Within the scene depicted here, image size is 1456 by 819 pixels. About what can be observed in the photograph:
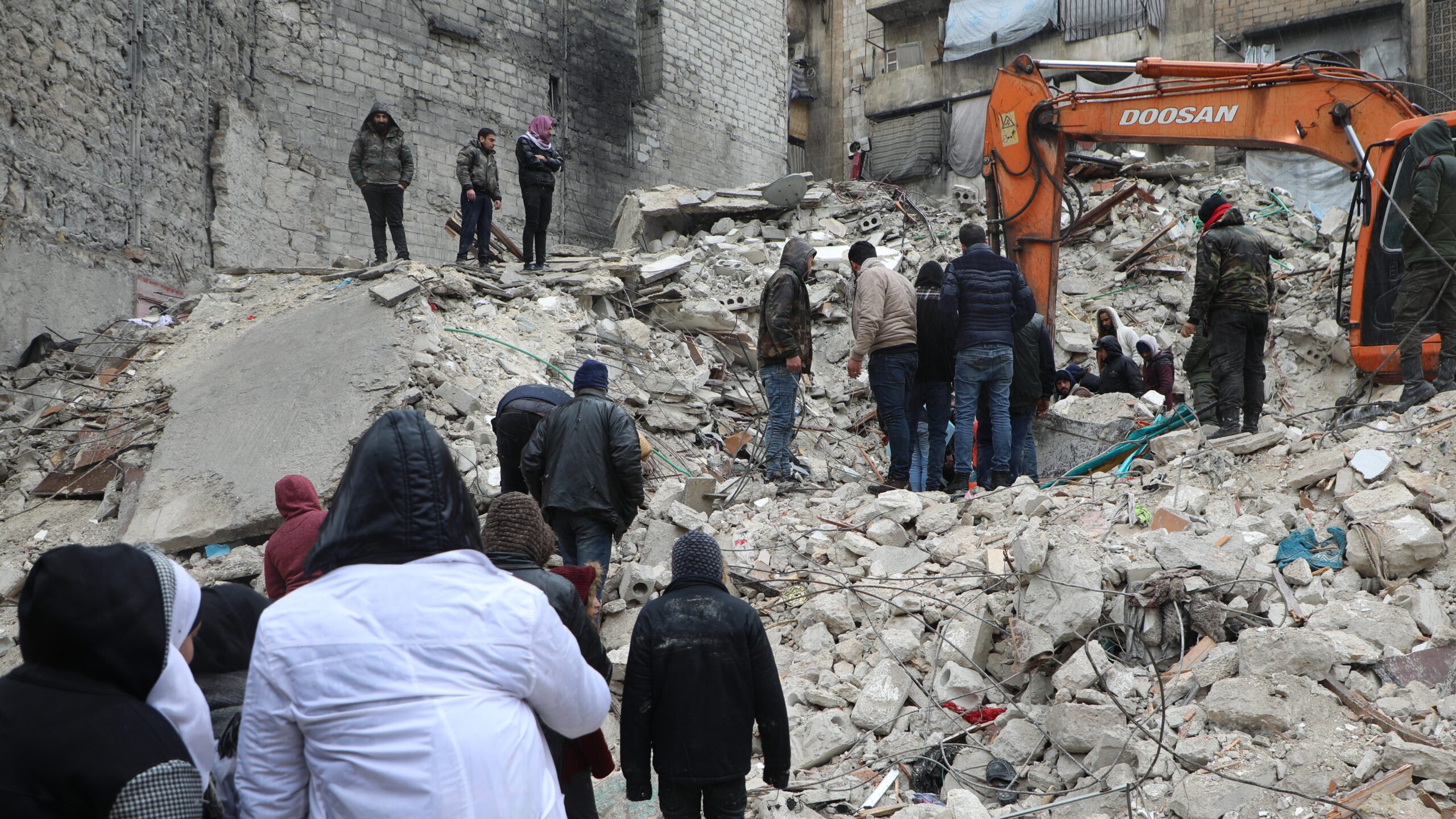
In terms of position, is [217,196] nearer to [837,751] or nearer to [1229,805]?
[837,751]

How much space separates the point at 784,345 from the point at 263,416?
360 centimetres

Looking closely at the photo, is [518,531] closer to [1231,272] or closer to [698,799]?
[698,799]

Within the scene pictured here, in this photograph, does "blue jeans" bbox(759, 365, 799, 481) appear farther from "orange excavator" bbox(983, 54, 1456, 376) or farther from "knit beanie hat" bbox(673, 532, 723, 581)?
"knit beanie hat" bbox(673, 532, 723, 581)

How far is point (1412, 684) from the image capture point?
3.79 metres

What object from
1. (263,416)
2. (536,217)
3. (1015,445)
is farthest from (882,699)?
(536,217)

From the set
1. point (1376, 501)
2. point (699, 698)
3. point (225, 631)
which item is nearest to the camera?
point (225, 631)

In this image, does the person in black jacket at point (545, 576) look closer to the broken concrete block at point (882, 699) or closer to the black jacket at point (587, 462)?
the black jacket at point (587, 462)

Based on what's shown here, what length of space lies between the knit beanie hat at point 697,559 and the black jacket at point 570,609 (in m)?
0.34

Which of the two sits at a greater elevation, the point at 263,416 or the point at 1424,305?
the point at 1424,305

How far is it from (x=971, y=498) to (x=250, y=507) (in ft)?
14.1

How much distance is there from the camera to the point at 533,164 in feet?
33.4

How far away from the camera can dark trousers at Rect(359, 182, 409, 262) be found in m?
10.2

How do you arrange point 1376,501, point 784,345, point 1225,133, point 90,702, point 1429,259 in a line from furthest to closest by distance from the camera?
point 1225,133 → point 784,345 → point 1429,259 → point 1376,501 → point 90,702

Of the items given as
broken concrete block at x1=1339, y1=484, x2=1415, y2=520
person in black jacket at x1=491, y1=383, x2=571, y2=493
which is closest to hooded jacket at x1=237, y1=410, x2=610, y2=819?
person in black jacket at x1=491, y1=383, x2=571, y2=493
